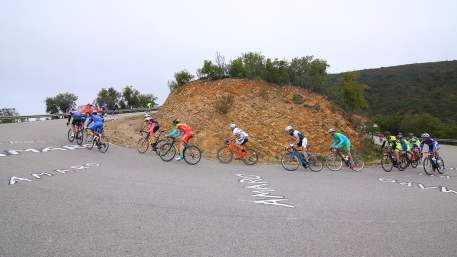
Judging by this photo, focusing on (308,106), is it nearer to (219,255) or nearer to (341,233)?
(341,233)

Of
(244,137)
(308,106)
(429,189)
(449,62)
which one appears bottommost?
(429,189)

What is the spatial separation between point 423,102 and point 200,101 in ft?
200

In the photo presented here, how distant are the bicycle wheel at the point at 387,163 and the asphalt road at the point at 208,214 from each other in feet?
18.0

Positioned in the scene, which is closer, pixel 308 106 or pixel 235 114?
pixel 235 114

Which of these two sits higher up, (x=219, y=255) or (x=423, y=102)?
(x=423, y=102)

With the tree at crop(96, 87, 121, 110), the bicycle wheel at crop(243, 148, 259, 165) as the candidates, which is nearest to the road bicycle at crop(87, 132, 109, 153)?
the bicycle wheel at crop(243, 148, 259, 165)

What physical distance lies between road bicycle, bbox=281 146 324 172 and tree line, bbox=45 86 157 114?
63007 millimetres

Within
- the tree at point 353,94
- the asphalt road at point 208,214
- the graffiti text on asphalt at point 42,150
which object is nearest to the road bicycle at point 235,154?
the asphalt road at point 208,214

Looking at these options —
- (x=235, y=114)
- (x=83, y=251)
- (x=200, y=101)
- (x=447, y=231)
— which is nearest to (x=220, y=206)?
(x=83, y=251)

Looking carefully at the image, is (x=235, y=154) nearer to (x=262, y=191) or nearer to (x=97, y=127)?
(x=97, y=127)

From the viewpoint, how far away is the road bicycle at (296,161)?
1625 centimetres

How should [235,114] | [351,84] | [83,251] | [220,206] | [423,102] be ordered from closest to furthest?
1. [83,251]
2. [220,206]
3. [235,114]
4. [351,84]
5. [423,102]

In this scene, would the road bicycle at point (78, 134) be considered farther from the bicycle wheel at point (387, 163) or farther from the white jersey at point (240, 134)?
the bicycle wheel at point (387, 163)

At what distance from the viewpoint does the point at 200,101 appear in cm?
2592
